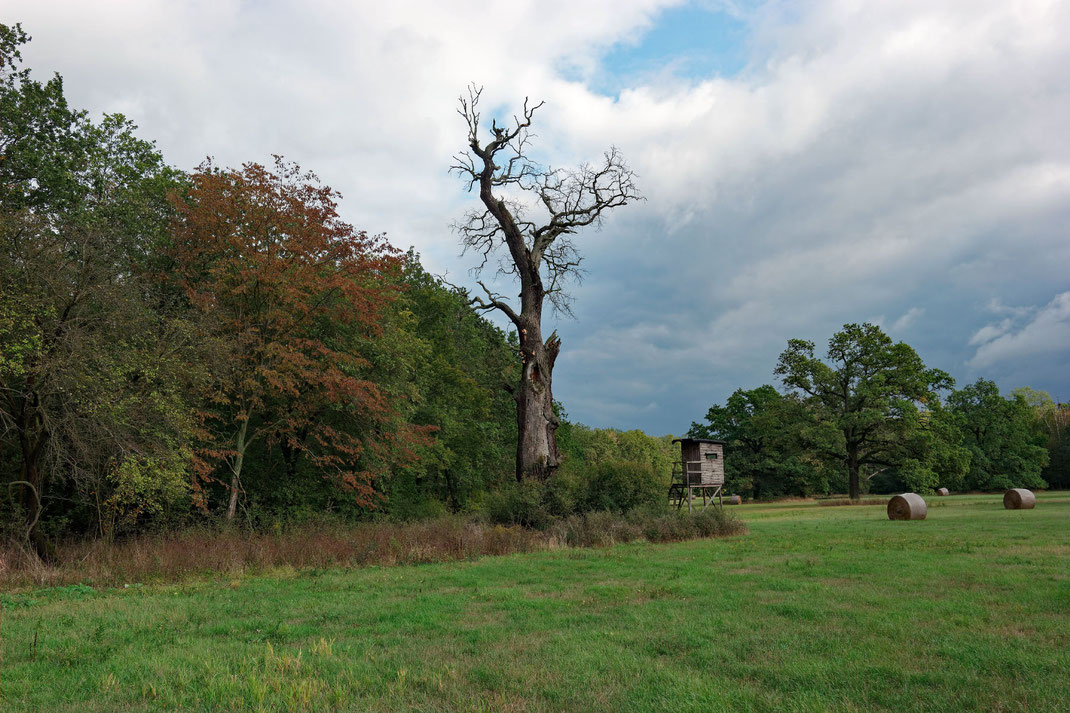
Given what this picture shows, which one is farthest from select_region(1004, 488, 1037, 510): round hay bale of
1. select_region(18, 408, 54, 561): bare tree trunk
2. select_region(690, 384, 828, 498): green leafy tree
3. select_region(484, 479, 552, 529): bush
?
select_region(18, 408, 54, 561): bare tree trunk

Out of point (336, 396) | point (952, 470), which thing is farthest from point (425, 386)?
point (952, 470)

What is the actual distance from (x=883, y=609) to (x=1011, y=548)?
8906mm

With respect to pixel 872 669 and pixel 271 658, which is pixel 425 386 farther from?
pixel 872 669

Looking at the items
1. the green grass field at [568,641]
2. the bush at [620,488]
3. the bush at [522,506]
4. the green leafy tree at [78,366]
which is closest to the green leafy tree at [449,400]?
the bush at [522,506]

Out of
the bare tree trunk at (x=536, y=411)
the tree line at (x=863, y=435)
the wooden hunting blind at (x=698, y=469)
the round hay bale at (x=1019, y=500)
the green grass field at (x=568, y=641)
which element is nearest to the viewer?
the green grass field at (x=568, y=641)

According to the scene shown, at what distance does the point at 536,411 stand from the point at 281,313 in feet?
29.9

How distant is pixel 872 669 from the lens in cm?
557

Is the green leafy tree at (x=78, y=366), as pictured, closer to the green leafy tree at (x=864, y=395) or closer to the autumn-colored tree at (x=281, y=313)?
the autumn-colored tree at (x=281, y=313)

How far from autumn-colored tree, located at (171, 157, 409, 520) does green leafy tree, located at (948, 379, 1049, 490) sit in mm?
63036

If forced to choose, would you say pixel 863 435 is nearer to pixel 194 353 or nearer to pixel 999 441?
pixel 999 441

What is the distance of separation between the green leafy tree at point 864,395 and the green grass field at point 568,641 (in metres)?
38.3

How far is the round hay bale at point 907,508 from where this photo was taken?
83.0ft

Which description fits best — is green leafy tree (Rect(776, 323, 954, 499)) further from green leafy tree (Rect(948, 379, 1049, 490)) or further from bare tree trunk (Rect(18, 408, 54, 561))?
bare tree trunk (Rect(18, 408, 54, 561))

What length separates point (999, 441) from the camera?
69250mm
